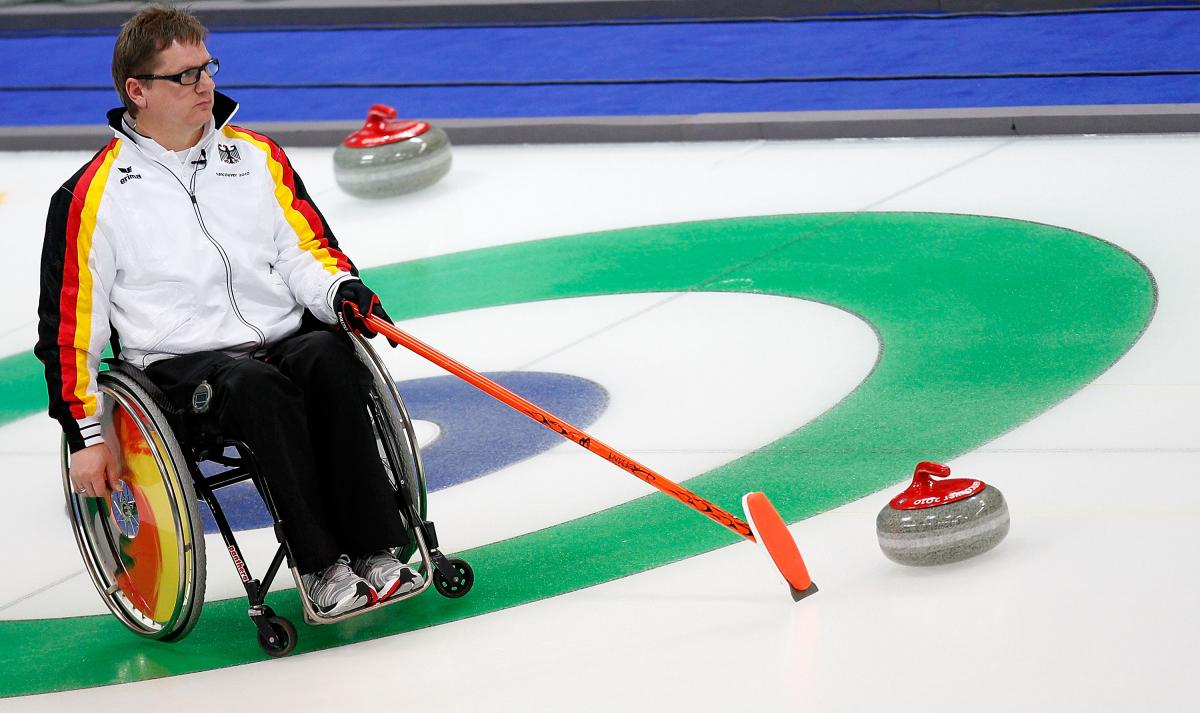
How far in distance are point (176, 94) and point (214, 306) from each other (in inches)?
15.8

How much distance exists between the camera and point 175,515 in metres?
2.70

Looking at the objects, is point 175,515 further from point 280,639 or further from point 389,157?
point 389,157

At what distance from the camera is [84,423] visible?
2.83m

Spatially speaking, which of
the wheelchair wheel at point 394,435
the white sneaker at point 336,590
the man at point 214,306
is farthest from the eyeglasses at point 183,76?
the white sneaker at point 336,590

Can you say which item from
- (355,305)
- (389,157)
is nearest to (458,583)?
(355,305)

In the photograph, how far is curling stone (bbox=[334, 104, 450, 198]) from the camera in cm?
611

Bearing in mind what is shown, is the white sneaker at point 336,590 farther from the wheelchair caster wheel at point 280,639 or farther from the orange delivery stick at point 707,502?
the orange delivery stick at point 707,502

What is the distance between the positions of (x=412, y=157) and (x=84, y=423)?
11.2 feet

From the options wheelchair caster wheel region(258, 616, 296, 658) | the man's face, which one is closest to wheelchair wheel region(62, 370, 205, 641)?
wheelchair caster wheel region(258, 616, 296, 658)

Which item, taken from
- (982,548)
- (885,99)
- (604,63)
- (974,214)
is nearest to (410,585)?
(982,548)

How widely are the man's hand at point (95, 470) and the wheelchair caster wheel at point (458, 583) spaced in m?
0.63

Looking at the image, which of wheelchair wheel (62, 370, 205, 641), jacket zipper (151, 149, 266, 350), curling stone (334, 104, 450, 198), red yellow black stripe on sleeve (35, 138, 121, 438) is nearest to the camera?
wheelchair wheel (62, 370, 205, 641)

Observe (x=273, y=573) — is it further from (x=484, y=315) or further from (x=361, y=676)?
(x=484, y=315)

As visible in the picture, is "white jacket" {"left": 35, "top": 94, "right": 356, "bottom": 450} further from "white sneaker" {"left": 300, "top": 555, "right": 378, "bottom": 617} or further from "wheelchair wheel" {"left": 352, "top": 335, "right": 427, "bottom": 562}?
"white sneaker" {"left": 300, "top": 555, "right": 378, "bottom": 617}
